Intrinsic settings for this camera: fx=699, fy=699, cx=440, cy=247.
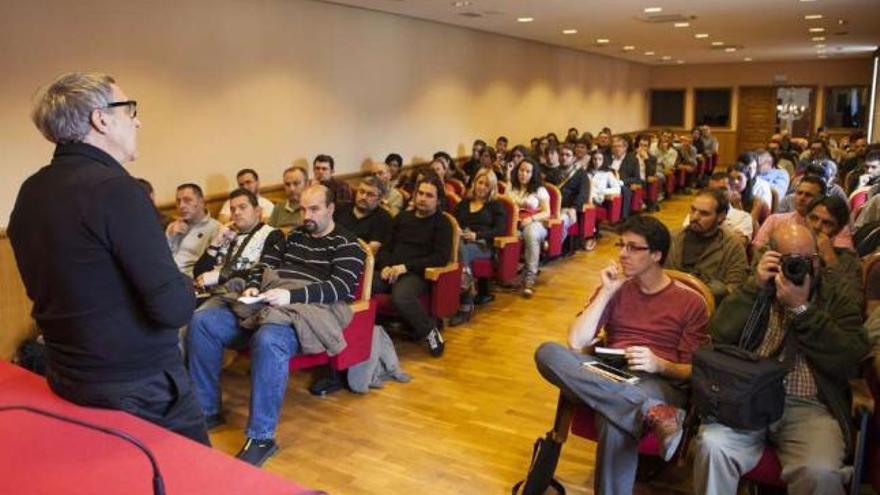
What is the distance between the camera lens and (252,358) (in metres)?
3.15

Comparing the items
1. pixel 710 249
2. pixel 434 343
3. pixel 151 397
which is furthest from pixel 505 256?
pixel 151 397

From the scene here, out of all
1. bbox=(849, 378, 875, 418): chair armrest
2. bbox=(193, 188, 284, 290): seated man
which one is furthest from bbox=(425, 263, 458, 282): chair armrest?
bbox=(849, 378, 875, 418): chair armrest

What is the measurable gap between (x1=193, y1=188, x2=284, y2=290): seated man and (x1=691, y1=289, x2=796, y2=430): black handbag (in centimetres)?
234

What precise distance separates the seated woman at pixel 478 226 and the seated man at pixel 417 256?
0.55 m

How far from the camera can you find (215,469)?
1264 millimetres

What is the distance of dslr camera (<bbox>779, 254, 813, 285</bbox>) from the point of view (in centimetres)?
233

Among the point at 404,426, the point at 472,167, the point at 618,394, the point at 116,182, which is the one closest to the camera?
the point at 116,182

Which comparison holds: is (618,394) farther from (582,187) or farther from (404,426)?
(582,187)

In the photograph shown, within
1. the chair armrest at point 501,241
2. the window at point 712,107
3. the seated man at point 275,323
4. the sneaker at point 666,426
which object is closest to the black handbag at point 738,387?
the sneaker at point 666,426

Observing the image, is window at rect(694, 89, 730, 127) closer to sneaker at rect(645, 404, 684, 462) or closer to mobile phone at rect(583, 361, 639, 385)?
mobile phone at rect(583, 361, 639, 385)

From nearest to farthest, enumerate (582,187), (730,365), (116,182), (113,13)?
(116,182), (730,365), (113,13), (582,187)

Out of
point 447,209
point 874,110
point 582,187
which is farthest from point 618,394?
point 874,110

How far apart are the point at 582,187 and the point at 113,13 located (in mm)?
4599

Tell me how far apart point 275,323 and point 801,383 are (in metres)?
2.14
